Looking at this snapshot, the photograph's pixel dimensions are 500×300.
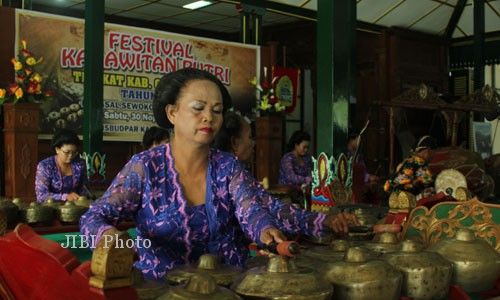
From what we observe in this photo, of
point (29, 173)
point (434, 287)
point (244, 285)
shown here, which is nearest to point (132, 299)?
point (244, 285)

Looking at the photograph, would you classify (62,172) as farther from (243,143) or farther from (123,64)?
(123,64)

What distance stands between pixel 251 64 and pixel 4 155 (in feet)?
11.2

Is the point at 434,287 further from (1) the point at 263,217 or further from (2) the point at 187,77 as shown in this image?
(2) the point at 187,77

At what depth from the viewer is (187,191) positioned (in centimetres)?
179

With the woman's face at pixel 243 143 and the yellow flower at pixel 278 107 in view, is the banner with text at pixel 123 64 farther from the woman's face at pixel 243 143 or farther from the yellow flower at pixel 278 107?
Answer: the woman's face at pixel 243 143

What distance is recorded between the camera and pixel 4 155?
18.6 feet

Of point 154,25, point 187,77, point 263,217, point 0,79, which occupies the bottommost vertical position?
point 263,217

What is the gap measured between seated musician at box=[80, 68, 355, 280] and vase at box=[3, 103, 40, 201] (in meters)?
4.01

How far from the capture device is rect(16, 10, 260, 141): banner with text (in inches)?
247

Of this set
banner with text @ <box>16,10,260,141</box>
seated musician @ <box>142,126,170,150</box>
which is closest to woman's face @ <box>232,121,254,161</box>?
seated musician @ <box>142,126,170,150</box>

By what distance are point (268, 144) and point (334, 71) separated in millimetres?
4134

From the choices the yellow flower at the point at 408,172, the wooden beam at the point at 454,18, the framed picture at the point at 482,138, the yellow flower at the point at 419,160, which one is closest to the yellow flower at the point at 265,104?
the framed picture at the point at 482,138

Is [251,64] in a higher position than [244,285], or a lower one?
higher

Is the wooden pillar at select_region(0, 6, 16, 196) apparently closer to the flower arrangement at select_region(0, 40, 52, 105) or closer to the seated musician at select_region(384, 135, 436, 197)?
the flower arrangement at select_region(0, 40, 52, 105)
